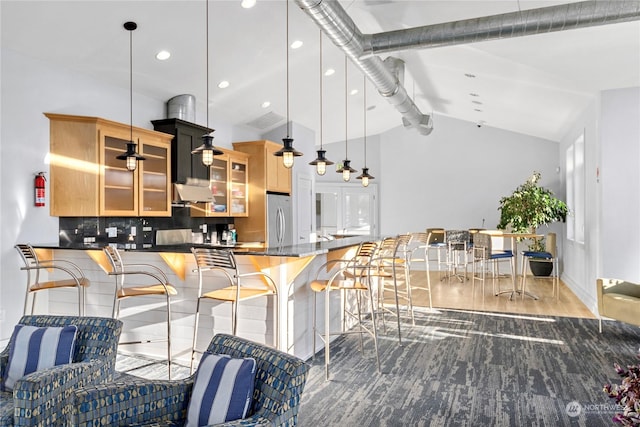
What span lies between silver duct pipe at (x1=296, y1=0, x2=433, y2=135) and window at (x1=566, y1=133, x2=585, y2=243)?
307 cm

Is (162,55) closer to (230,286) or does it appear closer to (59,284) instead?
→ (59,284)

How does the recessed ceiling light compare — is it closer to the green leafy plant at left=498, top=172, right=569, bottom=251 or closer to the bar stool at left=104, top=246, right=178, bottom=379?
the bar stool at left=104, top=246, right=178, bottom=379

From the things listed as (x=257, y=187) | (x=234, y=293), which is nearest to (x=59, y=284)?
(x=234, y=293)

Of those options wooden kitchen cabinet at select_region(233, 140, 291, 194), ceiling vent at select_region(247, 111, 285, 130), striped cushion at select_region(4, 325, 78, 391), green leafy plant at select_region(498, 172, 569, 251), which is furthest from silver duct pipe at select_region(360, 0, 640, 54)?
green leafy plant at select_region(498, 172, 569, 251)

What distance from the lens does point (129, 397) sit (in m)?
1.89

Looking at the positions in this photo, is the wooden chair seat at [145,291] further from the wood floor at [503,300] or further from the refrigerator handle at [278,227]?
the refrigerator handle at [278,227]

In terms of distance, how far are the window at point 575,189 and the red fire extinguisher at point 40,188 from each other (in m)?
7.38

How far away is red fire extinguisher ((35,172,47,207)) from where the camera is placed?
15.9ft

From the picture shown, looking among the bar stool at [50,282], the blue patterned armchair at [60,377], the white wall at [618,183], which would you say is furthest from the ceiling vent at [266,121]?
the blue patterned armchair at [60,377]

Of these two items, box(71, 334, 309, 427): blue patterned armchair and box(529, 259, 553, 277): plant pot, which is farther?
box(529, 259, 553, 277): plant pot

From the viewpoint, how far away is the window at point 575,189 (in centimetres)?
764

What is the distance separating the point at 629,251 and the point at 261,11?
533cm

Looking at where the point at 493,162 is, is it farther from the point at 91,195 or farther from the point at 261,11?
the point at 91,195

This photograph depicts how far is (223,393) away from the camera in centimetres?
182
